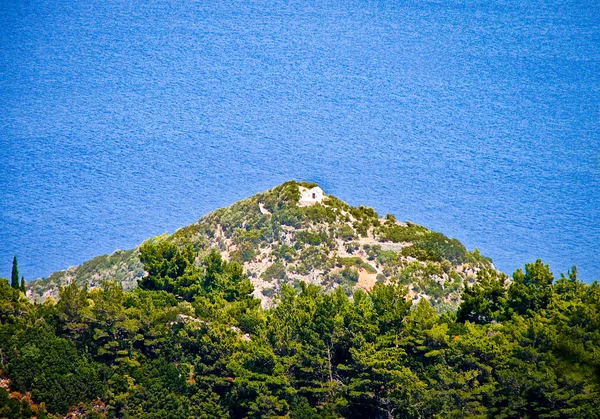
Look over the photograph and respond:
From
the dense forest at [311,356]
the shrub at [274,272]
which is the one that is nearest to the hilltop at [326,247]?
the shrub at [274,272]

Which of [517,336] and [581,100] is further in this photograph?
[581,100]

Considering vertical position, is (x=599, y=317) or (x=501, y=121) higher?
(x=501, y=121)

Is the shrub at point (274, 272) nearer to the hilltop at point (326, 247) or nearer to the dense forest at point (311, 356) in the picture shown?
the hilltop at point (326, 247)

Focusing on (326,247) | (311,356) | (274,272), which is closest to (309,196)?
(326,247)

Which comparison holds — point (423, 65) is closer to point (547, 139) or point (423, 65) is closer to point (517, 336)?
point (547, 139)

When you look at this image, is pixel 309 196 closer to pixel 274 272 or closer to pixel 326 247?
pixel 326 247

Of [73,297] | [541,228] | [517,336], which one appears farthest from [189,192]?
[517,336]

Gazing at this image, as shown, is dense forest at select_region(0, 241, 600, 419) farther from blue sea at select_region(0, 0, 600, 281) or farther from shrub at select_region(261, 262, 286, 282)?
blue sea at select_region(0, 0, 600, 281)
